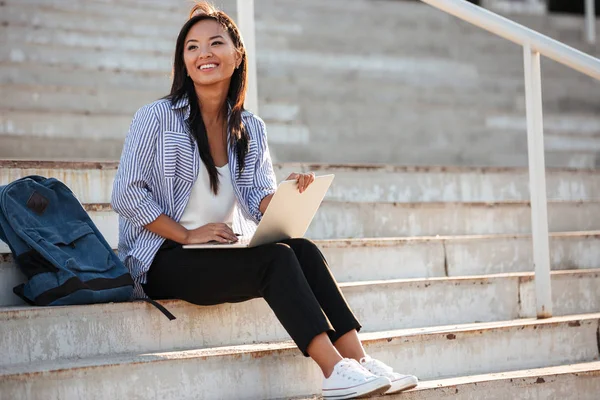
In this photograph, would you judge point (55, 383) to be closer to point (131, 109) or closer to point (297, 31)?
point (131, 109)

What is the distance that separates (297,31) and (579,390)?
3.18 meters

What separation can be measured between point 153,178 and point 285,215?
399 millimetres

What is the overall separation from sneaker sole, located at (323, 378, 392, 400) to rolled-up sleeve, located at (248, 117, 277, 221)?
676 mm

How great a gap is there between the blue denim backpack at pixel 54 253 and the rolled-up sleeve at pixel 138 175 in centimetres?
12

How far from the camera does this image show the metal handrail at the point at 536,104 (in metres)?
3.28

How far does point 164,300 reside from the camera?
2.75 meters

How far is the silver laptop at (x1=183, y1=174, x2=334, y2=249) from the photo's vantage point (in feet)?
8.64

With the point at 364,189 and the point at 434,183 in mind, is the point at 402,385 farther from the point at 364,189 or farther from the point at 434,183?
the point at 434,183

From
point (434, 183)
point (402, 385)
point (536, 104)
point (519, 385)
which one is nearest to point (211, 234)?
point (402, 385)

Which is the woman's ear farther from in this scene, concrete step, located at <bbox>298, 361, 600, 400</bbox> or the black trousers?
concrete step, located at <bbox>298, 361, 600, 400</bbox>

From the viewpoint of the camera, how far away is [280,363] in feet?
8.86

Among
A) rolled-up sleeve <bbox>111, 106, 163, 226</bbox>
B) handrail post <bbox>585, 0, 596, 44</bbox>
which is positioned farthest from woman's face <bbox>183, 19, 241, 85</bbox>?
handrail post <bbox>585, 0, 596, 44</bbox>

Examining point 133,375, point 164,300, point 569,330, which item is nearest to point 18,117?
point 164,300

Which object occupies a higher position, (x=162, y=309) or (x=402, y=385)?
(x=162, y=309)
